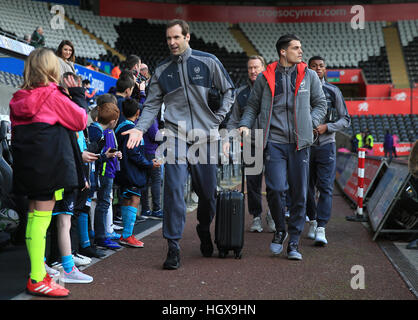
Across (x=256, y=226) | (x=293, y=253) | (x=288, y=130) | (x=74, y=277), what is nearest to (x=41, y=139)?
(x=74, y=277)

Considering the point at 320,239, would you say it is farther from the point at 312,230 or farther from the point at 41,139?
the point at 41,139

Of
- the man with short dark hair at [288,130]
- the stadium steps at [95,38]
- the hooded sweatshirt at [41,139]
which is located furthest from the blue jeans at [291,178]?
the stadium steps at [95,38]

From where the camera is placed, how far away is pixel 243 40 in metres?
33.5

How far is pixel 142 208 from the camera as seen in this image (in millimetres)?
6996

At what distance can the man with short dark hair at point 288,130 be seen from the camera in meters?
4.61

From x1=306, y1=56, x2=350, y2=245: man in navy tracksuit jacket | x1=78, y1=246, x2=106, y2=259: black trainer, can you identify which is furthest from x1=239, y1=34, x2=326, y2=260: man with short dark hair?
x1=78, y1=246, x2=106, y2=259: black trainer

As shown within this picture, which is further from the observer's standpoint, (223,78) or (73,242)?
(73,242)

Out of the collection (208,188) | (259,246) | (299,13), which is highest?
(299,13)

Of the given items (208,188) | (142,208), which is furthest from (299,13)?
(208,188)

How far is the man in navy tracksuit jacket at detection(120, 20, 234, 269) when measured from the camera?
4207 millimetres

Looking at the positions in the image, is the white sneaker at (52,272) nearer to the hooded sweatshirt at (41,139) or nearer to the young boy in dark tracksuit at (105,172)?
the hooded sweatshirt at (41,139)
